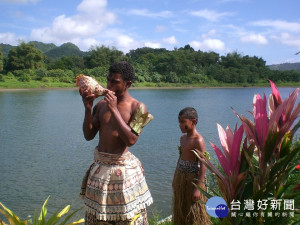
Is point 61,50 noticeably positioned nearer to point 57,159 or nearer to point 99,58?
point 99,58

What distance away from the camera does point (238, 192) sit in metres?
1.27

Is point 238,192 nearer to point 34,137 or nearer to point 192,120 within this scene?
point 192,120

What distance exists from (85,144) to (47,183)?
10.1ft

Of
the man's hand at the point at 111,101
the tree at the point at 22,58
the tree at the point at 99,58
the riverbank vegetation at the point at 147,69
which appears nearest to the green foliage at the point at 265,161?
the man's hand at the point at 111,101

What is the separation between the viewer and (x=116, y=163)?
186cm

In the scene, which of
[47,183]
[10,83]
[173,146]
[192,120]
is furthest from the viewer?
[10,83]

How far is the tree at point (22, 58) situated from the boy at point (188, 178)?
131 ft

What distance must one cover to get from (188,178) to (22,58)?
40865 mm

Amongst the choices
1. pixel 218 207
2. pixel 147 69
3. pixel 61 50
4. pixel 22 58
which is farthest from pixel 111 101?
pixel 61 50

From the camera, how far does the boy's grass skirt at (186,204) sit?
2418 mm

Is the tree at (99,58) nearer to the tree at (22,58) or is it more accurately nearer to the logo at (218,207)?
the tree at (22,58)

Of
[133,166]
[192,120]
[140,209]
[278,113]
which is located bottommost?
[140,209]

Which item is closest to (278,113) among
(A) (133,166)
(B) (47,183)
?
(A) (133,166)

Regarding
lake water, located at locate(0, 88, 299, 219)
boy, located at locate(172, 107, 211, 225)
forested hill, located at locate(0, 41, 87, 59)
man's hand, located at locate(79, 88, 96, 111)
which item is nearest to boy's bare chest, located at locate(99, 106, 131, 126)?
man's hand, located at locate(79, 88, 96, 111)
